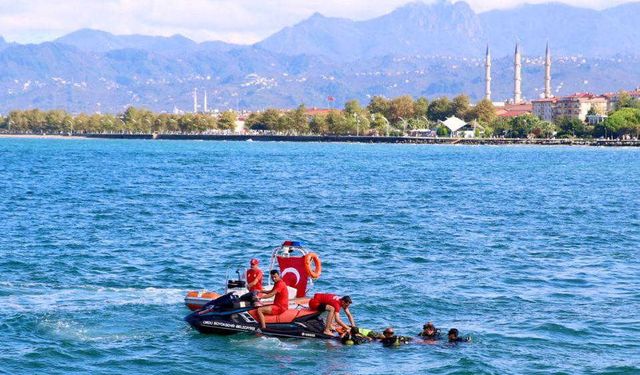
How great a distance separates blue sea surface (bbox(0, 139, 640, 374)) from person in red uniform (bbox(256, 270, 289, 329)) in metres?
0.64

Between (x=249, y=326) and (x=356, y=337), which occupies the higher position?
(x=249, y=326)

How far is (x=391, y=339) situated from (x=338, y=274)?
34.7 ft

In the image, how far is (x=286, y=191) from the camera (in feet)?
265

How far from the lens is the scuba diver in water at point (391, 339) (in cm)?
2634

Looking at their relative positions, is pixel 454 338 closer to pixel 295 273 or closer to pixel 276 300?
pixel 276 300

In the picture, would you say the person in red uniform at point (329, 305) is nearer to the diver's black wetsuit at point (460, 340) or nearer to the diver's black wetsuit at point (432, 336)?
the diver's black wetsuit at point (432, 336)

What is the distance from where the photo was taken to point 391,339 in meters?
26.3

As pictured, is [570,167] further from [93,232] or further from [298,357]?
[298,357]

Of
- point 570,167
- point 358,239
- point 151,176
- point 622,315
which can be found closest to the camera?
point 622,315

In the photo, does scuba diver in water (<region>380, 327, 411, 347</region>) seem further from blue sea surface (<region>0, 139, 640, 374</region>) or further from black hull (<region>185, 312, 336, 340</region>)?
black hull (<region>185, 312, 336, 340</region>)

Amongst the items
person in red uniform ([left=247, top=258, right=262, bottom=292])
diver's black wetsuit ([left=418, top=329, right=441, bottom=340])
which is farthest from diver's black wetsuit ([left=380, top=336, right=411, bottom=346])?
person in red uniform ([left=247, top=258, right=262, bottom=292])

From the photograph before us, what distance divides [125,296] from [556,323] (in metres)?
12.7

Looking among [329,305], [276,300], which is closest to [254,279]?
[276,300]

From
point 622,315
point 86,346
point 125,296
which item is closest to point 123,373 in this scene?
point 86,346
